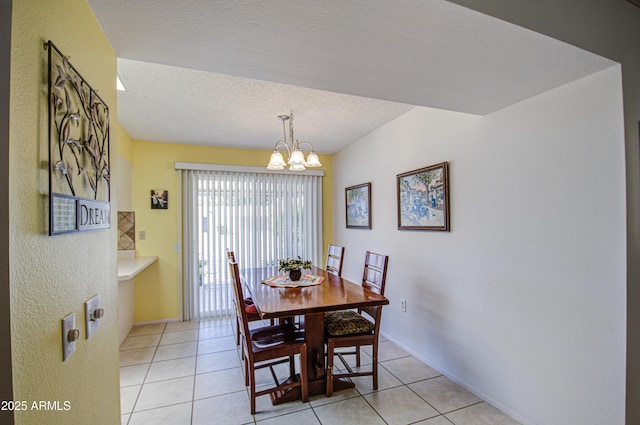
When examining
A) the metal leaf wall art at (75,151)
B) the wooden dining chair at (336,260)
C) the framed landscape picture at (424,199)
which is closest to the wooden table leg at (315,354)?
the wooden dining chair at (336,260)

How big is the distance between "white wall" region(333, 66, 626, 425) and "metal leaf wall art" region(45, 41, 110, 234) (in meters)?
2.26

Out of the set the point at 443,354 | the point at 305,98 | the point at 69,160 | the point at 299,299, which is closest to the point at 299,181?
the point at 305,98

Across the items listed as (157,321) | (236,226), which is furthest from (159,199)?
(157,321)

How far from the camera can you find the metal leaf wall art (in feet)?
2.34

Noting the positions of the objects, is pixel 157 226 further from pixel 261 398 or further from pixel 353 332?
pixel 353 332

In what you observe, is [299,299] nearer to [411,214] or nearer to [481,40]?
[411,214]

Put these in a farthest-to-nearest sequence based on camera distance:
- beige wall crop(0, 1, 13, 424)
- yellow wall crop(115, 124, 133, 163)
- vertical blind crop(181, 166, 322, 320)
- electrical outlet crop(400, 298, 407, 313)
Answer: vertical blind crop(181, 166, 322, 320)
yellow wall crop(115, 124, 133, 163)
electrical outlet crop(400, 298, 407, 313)
beige wall crop(0, 1, 13, 424)

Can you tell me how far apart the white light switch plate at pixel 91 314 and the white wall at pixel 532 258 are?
7.48 feet

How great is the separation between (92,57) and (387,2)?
1035 millimetres

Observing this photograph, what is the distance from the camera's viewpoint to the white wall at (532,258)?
4.84ft

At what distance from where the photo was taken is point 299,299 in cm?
215

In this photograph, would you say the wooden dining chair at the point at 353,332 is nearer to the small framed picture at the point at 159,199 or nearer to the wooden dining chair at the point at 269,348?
the wooden dining chair at the point at 269,348

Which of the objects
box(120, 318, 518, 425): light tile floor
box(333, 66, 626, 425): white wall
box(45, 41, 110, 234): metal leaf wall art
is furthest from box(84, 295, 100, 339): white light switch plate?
box(333, 66, 626, 425): white wall

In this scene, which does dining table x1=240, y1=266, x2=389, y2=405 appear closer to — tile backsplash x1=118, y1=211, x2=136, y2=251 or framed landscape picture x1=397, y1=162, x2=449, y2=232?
framed landscape picture x1=397, y1=162, x2=449, y2=232
